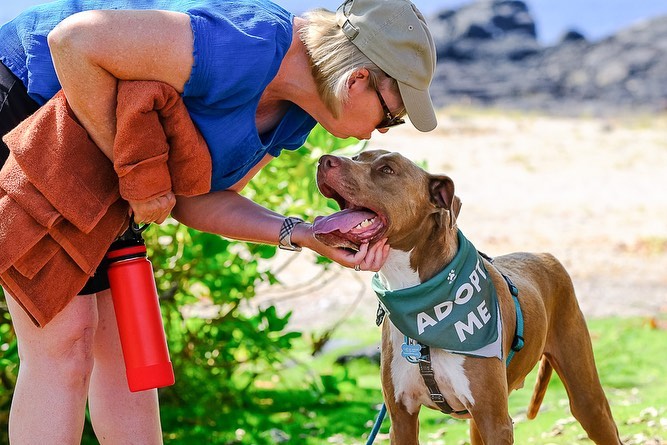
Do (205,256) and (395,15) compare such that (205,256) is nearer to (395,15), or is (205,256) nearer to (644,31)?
(395,15)

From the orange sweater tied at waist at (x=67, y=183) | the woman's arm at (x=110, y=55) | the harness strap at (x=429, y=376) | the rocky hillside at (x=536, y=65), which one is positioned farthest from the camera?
the rocky hillside at (x=536, y=65)

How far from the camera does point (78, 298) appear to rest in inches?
129

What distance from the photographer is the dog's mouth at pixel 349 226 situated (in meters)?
3.42

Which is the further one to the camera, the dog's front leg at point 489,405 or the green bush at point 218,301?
the green bush at point 218,301

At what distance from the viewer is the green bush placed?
5.35m

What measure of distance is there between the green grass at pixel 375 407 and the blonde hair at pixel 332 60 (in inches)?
98.4

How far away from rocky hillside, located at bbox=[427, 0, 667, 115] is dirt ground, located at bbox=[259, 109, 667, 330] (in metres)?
7.08

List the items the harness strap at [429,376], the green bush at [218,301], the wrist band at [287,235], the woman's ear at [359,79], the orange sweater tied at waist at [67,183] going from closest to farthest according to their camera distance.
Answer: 1. the orange sweater tied at waist at [67,183]
2. the woman's ear at [359,79]
3. the wrist band at [287,235]
4. the harness strap at [429,376]
5. the green bush at [218,301]

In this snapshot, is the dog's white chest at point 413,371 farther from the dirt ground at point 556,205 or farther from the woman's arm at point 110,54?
the dirt ground at point 556,205

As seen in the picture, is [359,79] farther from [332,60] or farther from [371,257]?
[371,257]

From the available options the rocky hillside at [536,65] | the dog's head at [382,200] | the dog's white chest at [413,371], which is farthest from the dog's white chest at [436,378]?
the rocky hillside at [536,65]

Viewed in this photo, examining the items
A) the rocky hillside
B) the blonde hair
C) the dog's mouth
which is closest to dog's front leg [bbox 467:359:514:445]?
the dog's mouth

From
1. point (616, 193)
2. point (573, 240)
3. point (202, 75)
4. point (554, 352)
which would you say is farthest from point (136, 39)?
point (616, 193)

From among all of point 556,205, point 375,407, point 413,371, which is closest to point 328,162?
point 413,371
